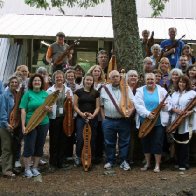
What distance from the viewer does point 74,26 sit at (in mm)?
17500

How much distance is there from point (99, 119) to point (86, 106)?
0.49m

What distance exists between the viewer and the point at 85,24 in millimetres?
17891

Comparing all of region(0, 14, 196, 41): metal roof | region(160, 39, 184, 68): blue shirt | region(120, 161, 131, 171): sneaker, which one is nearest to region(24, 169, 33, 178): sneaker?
region(120, 161, 131, 171): sneaker

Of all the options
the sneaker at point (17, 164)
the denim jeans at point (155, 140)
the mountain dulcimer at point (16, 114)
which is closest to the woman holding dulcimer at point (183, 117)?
the denim jeans at point (155, 140)

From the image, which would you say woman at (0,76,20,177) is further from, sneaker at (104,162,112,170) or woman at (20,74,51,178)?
sneaker at (104,162,112,170)

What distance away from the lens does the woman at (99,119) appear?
8.40 m

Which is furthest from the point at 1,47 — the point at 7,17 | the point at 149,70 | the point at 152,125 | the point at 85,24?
the point at 152,125

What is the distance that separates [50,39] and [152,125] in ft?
31.6

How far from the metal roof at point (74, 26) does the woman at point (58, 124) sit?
26.2 feet

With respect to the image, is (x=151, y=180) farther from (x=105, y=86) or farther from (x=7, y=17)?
(x=7, y=17)

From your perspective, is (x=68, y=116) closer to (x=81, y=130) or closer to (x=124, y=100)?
(x=81, y=130)

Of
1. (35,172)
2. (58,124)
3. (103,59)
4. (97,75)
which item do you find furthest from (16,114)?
(103,59)

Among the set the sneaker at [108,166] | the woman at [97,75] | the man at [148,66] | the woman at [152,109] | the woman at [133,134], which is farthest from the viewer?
the man at [148,66]

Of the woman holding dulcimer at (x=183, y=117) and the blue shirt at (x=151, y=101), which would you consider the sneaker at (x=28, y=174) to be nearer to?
the blue shirt at (x=151, y=101)
